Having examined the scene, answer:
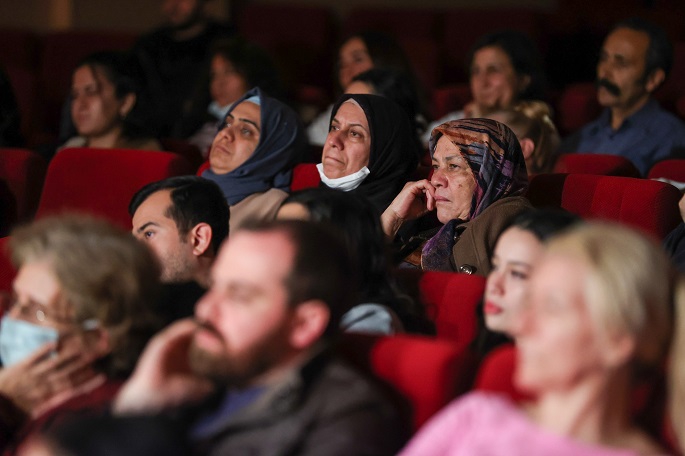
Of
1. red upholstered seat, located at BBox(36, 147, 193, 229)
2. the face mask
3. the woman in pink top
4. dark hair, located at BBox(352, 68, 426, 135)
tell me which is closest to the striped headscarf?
dark hair, located at BBox(352, 68, 426, 135)

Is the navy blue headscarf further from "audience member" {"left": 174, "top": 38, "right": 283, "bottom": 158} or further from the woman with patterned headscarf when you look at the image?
"audience member" {"left": 174, "top": 38, "right": 283, "bottom": 158}

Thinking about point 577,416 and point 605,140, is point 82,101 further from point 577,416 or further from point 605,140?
point 577,416

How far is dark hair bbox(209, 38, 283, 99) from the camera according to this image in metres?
3.97

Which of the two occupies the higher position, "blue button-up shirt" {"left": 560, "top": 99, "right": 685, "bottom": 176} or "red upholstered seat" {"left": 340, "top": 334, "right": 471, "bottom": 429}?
"blue button-up shirt" {"left": 560, "top": 99, "right": 685, "bottom": 176}

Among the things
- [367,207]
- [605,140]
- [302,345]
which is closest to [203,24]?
[605,140]

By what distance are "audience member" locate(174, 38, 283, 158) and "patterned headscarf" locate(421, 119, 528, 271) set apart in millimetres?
1457

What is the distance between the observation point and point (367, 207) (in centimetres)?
190

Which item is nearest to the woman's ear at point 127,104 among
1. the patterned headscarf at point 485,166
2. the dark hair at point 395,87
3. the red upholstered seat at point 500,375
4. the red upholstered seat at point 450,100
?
the dark hair at point 395,87

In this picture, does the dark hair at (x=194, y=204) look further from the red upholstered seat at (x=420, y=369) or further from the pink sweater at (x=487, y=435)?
the pink sweater at (x=487, y=435)

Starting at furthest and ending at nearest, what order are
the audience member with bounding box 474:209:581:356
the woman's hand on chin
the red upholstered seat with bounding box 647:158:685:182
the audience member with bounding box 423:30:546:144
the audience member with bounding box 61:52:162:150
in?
the audience member with bounding box 423:30:546:144, the audience member with bounding box 61:52:162:150, the red upholstered seat with bounding box 647:158:685:182, the woman's hand on chin, the audience member with bounding box 474:209:581:356

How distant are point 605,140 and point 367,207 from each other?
82.2 inches

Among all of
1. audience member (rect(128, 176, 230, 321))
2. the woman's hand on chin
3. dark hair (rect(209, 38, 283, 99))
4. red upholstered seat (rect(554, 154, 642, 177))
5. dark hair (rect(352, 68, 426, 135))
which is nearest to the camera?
audience member (rect(128, 176, 230, 321))

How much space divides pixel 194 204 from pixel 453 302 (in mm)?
661

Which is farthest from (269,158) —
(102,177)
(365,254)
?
(365,254)
